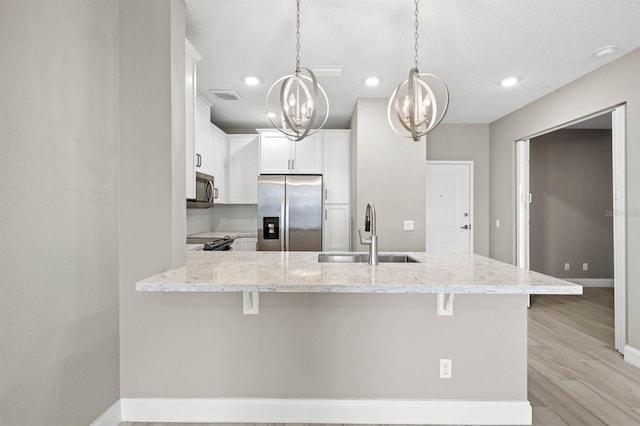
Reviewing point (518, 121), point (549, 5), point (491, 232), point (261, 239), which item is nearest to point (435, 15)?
point (549, 5)

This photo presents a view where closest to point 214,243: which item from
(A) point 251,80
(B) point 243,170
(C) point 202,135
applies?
(C) point 202,135

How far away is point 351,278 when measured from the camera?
64.0 inches

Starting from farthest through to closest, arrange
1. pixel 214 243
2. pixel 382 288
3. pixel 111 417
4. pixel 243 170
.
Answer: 1. pixel 243 170
2. pixel 214 243
3. pixel 111 417
4. pixel 382 288

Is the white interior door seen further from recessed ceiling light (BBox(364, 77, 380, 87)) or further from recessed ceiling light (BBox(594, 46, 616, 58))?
recessed ceiling light (BBox(594, 46, 616, 58))

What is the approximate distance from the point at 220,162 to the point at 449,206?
136 inches

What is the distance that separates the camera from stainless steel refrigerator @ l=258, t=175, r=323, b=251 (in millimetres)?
4312

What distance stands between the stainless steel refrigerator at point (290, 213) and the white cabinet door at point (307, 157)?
0.96ft

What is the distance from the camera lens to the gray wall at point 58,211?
4.23 feet

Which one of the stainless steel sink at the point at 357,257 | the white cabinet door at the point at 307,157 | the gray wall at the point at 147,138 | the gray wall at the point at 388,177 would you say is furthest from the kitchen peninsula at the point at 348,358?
the white cabinet door at the point at 307,157

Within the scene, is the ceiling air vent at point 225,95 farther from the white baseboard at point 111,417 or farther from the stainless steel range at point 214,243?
the white baseboard at point 111,417

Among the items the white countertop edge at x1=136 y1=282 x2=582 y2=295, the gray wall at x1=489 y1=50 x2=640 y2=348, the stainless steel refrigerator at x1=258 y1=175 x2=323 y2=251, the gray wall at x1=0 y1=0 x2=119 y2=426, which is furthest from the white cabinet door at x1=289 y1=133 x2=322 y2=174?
the white countertop edge at x1=136 y1=282 x2=582 y2=295

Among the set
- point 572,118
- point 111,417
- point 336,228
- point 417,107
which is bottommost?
point 111,417

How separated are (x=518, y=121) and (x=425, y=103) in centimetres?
315

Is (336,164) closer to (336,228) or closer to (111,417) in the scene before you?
(336,228)
